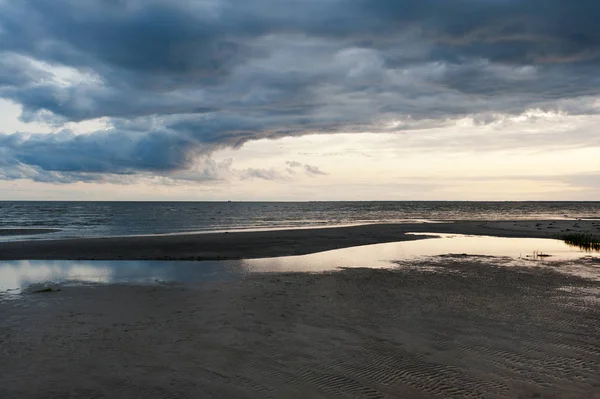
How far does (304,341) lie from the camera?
38.3 feet

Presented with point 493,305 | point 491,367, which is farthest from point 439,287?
point 491,367

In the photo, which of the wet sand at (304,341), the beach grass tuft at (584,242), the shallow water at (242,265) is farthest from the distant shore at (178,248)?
the beach grass tuft at (584,242)

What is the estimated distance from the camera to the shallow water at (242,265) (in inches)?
827

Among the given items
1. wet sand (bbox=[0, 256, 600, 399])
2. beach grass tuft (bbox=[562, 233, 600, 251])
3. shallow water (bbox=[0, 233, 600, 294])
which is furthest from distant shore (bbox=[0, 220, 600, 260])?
beach grass tuft (bbox=[562, 233, 600, 251])

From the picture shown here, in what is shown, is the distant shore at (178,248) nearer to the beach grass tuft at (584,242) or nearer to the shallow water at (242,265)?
the shallow water at (242,265)

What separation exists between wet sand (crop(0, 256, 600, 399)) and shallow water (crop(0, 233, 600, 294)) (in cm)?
269

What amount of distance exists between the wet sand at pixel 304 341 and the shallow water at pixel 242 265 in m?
2.69

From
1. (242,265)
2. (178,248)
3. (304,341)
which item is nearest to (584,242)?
(242,265)

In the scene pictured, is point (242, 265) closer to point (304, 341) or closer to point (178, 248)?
point (178, 248)

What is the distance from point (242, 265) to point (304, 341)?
14058mm

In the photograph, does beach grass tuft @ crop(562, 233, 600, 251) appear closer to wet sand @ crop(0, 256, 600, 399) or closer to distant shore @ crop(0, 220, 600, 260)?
distant shore @ crop(0, 220, 600, 260)

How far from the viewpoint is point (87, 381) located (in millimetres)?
9227

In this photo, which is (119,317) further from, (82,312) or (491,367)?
(491,367)

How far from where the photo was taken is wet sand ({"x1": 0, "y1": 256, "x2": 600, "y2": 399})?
8969 mm
